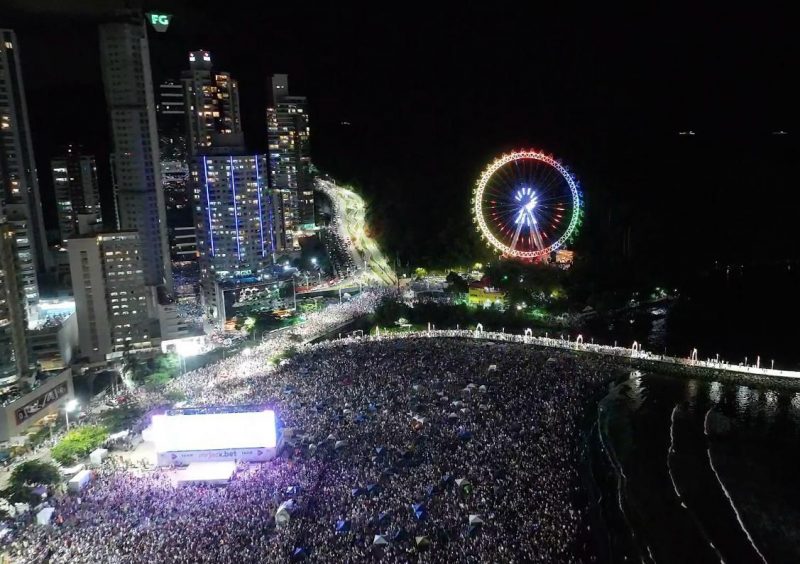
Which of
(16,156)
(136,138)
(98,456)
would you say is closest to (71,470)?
(98,456)

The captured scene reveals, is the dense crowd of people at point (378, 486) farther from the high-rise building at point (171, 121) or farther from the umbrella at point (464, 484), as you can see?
the high-rise building at point (171, 121)

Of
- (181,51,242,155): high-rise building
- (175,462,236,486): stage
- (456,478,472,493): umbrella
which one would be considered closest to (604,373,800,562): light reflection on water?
(456,478,472,493): umbrella

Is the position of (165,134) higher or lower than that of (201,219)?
higher

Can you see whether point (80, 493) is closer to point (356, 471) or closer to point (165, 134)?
point (356, 471)

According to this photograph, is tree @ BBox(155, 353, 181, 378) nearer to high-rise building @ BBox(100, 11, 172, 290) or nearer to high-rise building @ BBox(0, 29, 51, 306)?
high-rise building @ BBox(100, 11, 172, 290)

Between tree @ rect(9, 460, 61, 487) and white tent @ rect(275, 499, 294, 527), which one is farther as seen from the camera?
tree @ rect(9, 460, 61, 487)

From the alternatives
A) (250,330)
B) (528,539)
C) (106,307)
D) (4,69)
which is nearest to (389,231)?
(250,330)
